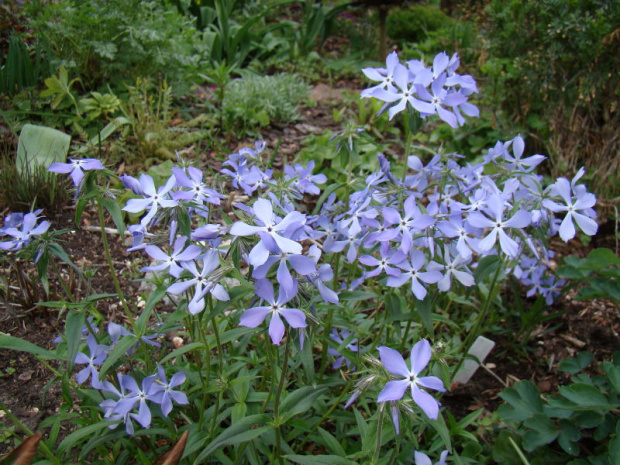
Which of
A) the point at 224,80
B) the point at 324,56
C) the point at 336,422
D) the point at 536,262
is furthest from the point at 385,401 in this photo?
the point at 324,56

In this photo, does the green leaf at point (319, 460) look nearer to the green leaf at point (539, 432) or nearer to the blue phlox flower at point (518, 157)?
the green leaf at point (539, 432)

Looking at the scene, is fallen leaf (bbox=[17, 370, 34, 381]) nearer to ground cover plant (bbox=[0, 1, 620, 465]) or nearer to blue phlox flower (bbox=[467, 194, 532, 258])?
ground cover plant (bbox=[0, 1, 620, 465])

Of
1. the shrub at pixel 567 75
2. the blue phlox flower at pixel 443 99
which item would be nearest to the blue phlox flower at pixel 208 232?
the blue phlox flower at pixel 443 99

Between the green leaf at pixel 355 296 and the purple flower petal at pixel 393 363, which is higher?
the purple flower petal at pixel 393 363

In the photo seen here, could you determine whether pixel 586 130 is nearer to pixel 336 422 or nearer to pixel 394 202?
pixel 394 202

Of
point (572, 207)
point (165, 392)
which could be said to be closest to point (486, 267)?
point (572, 207)

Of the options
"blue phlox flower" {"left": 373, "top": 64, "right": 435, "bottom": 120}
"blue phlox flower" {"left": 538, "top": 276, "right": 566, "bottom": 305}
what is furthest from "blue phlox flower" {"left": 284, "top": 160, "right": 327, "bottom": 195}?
"blue phlox flower" {"left": 538, "top": 276, "right": 566, "bottom": 305}
